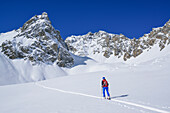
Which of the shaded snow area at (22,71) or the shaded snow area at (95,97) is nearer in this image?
the shaded snow area at (95,97)

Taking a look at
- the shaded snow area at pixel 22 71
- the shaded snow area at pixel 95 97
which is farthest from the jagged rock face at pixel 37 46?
the shaded snow area at pixel 95 97

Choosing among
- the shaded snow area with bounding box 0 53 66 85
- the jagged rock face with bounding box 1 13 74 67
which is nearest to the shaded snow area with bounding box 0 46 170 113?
the shaded snow area with bounding box 0 53 66 85

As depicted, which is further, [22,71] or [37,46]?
[37,46]

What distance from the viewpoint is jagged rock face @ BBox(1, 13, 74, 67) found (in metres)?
99.4

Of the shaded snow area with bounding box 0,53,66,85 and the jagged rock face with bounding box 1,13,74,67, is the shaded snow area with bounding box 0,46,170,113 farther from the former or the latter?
the jagged rock face with bounding box 1,13,74,67

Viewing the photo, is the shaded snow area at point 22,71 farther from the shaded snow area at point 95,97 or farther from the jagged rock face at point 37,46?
the shaded snow area at point 95,97

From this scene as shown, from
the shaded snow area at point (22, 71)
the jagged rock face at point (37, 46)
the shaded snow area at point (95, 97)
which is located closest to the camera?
the shaded snow area at point (95, 97)

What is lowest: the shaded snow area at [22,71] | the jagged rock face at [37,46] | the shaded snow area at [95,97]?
the shaded snow area at [95,97]

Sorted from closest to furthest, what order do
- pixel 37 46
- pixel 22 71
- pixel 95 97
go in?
pixel 95 97 < pixel 22 71 < pixel 37 46

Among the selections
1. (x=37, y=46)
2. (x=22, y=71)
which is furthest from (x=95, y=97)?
(x=37, y=46)

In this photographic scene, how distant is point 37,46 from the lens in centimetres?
10931

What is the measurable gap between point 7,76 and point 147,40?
127 metres

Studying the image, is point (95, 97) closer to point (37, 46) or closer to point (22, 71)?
point (22, 71)

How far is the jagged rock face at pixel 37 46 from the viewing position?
326ft
